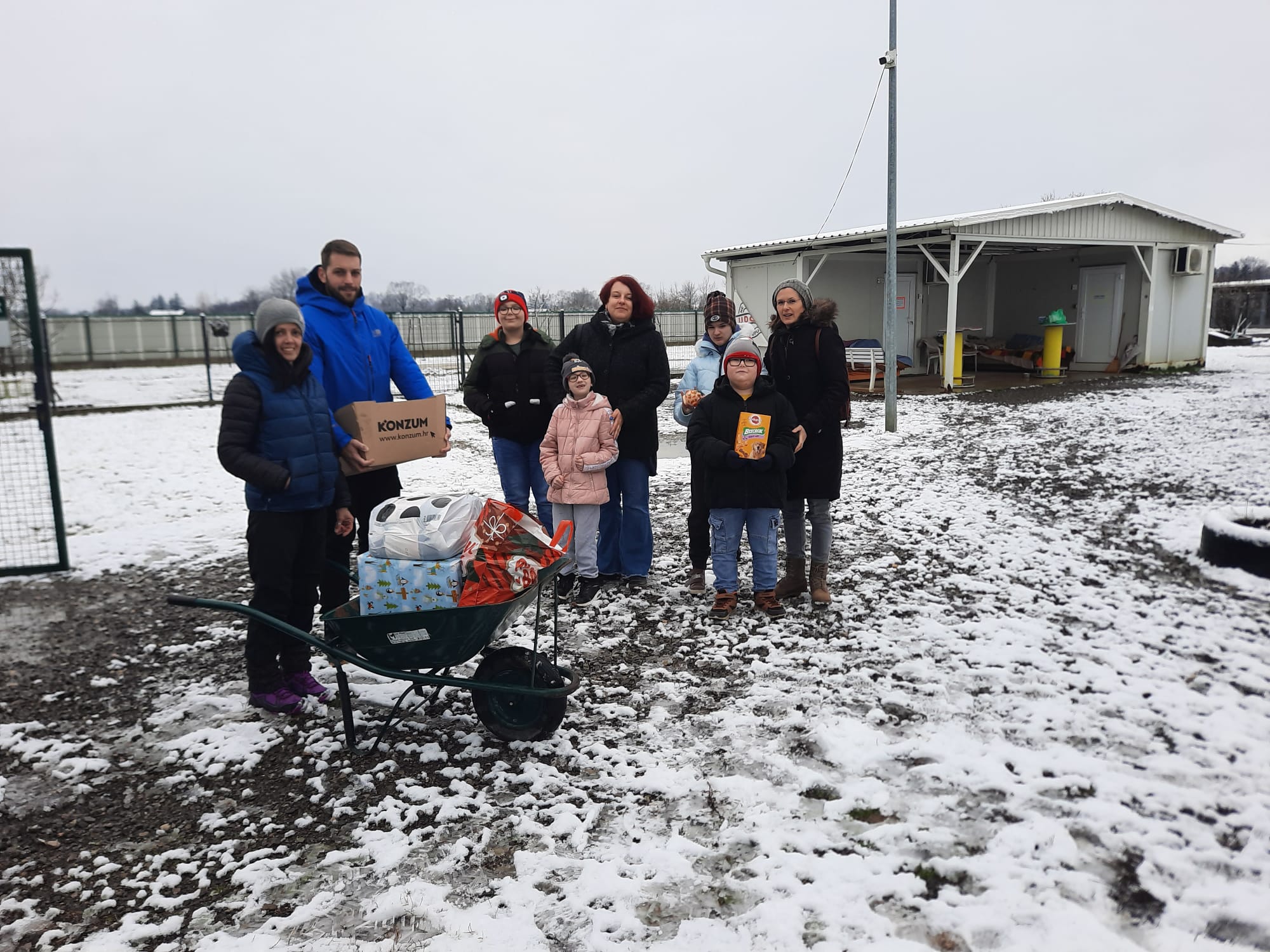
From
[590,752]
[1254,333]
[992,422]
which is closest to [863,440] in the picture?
[992,422]

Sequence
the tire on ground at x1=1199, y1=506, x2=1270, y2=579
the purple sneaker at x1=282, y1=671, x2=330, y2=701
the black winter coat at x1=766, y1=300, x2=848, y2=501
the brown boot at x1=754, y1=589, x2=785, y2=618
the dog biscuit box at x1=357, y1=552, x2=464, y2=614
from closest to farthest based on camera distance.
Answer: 1. the dog biscuit box at x1=357, y1=552, x2=464, y2=614
2. the purple sneaker at x1=282, y1=671, x2=330, y2=701
3. the black winter coat at x1=766, y1=300, x2=848, y2=501
4. the brown boot at x1=754, y1=589, x2=785, y2=618
5. the tire on ground at x1=1199, y1=506, x2=1270, y2=579

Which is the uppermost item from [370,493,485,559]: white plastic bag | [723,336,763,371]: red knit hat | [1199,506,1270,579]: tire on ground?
[723,336,763,371]: red knit hat

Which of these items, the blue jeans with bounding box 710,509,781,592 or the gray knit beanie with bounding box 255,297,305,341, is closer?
the gray knit beanie with bounding box 255,297,305,341

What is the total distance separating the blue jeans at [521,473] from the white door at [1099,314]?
16899mm

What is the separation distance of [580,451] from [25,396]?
184 inches

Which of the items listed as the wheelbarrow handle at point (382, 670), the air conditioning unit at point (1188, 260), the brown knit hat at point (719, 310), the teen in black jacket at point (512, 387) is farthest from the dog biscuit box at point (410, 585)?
the air conditioning unit at point (1188, 260)

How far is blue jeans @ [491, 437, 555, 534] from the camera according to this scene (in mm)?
5262

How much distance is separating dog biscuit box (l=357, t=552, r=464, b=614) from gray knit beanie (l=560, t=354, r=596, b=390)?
195 cm

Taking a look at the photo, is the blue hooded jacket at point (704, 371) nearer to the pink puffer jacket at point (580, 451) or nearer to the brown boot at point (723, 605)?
the pink puffer jacket at point (580, 451)

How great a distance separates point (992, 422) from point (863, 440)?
7.79ft

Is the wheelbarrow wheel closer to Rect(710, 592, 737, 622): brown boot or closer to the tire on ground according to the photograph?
Rect(710, 592, 737, 622): brown boot

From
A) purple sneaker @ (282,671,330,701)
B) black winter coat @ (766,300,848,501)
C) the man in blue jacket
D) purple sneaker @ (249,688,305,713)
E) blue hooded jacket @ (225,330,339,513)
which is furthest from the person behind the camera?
black winter coat @ (766,300,848,501)

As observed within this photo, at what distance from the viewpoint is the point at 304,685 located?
12.4 feet

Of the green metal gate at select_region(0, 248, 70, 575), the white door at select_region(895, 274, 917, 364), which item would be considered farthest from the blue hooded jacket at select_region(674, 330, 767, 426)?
the white door at select_region(895, 274, 917, 364)
